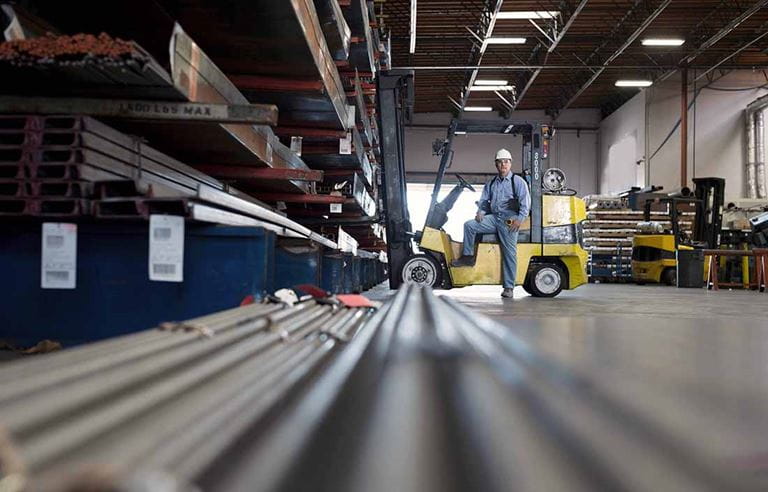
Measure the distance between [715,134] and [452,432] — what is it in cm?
1640

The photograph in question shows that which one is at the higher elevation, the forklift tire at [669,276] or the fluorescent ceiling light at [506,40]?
the fluorescent ceiling light at [506,40]

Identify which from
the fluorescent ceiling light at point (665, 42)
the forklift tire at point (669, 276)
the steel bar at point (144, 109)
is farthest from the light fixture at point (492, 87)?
the steel bar at point (144, 109)

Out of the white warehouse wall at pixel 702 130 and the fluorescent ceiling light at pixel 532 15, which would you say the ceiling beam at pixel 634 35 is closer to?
the fluorescent ceiling light at pixel 532 15

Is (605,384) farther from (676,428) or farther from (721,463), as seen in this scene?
(721,463)

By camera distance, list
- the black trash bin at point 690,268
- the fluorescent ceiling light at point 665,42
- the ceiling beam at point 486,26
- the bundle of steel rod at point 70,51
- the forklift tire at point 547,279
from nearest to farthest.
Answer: the bundle of steel rod at point 70,51, the forklift tire at point 547,279, the black trash bin at point 690,268, the ceiling beam at point 486,26, the fluorescent ceiling light at point 665,42

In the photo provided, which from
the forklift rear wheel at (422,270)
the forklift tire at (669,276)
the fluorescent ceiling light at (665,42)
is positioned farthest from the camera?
the fluorescent ceiling light at (665,42)

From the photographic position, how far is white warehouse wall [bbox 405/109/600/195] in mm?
18188

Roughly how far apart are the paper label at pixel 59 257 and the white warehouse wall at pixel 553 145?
53.3 ft

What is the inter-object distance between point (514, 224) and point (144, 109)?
4658mm

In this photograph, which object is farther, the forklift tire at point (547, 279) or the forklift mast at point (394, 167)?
the forklift tire at point (547, 279)

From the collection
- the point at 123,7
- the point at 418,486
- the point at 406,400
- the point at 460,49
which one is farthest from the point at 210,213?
the point at 460,49

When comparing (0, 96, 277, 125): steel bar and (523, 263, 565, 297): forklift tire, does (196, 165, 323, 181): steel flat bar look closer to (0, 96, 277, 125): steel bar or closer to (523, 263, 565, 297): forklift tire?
(0, 96, 277, 125): steel bar

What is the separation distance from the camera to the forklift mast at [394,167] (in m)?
6.27

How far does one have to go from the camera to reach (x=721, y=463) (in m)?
0.70
